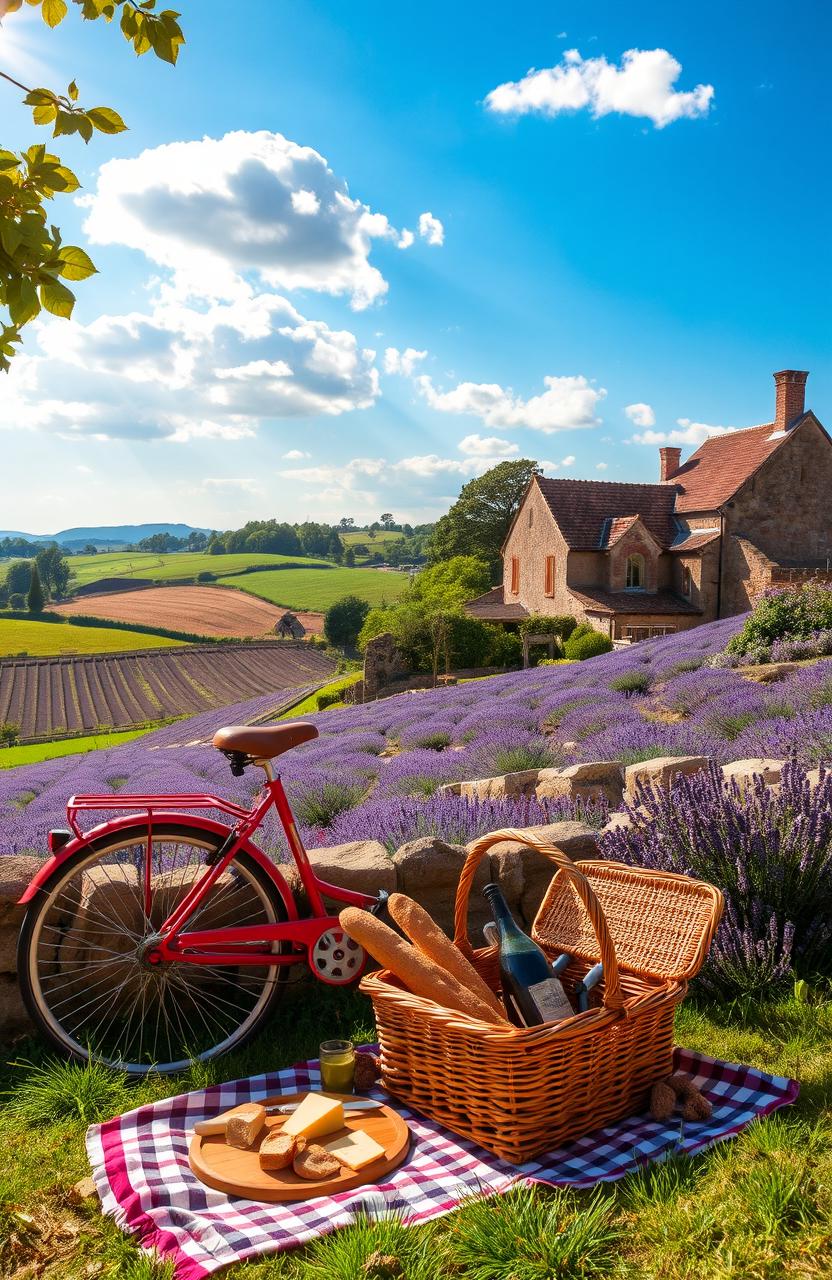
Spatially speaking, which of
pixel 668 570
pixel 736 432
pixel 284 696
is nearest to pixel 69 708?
pixel 284 696

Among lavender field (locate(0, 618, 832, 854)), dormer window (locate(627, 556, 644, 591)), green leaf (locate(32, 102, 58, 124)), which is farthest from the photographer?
dormer window (locate(627, 556, 644, 591))

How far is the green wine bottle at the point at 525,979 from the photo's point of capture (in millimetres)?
2686

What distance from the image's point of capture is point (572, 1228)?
198cm

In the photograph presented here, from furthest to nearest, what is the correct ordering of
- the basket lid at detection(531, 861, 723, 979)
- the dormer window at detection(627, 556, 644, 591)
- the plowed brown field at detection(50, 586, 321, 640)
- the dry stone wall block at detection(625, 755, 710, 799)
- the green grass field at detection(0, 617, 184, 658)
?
1. the plowed brown field at detection(50, 586, 321, 640)
2. the green grass field at detection(0, 617, 184, 658)
3. the dormer window at detection(627, 556, 644, 591)
4. the dry stone wall block at detection(625, 755, 710, 799)
5. the basket lid at detection(531, 861, 723, 979)

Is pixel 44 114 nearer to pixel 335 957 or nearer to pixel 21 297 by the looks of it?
pixel 21 297

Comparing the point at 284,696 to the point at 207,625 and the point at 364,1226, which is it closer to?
the point at 364,1226

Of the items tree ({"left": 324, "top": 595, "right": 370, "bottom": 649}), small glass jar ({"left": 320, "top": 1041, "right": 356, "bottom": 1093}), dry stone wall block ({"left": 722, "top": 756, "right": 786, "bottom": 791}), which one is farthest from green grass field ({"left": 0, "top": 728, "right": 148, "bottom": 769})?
tree ({"left": 324, "top": 595, "right": 370, "bottom": 649})

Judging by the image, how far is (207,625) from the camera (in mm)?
68562

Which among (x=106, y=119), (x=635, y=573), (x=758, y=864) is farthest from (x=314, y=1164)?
(x=635, y=573)

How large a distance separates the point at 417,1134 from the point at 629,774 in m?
3.06

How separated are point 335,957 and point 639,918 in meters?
1.13

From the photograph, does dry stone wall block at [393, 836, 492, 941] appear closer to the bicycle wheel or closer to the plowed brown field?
the bicycle wheel

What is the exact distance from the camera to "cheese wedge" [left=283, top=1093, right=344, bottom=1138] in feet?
7.96

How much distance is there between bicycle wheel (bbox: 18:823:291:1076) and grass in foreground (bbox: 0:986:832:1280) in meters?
0.46
